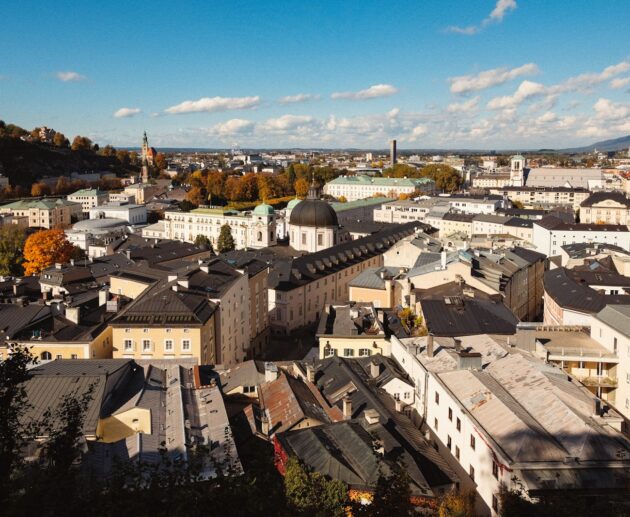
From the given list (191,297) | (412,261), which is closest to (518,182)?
(412,261)

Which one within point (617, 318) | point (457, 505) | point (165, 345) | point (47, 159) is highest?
point (47, 159)

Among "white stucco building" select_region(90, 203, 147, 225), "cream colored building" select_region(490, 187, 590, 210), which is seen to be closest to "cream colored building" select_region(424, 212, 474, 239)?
"cream colored building" select_region(490, 187, 590, 210)

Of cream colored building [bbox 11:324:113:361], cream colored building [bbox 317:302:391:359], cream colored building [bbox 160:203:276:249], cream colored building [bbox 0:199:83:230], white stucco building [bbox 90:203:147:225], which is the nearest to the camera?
cream colored building [bbox 11:324:113:361]

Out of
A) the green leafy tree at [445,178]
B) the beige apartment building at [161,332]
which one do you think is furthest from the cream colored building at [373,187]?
Result: the beige apartment building at [161,332]

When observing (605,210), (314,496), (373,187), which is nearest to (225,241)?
(605,210)

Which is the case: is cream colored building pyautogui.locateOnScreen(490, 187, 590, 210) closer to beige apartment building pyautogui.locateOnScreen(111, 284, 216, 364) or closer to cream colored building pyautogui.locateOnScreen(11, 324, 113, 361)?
beige apartment building pyautogui.locateOnScreen(111, 284, 216, 364)

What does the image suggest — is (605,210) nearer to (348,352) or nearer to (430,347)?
(348,352)

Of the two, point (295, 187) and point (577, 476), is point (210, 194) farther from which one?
point (577, 476)

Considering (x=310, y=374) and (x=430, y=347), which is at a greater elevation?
(x=430, y=347)
